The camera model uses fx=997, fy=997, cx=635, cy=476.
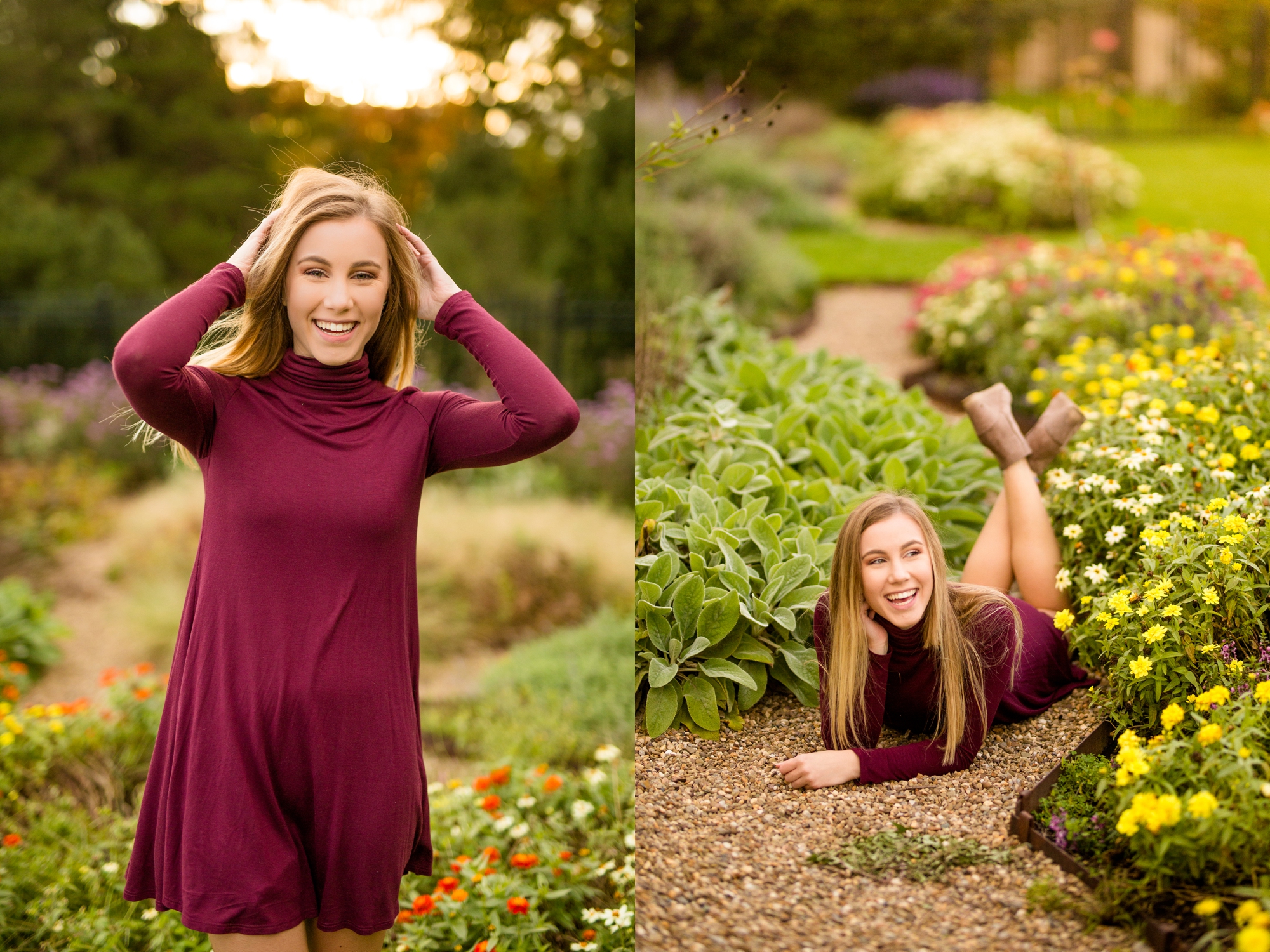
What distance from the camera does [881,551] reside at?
2281 millimetres

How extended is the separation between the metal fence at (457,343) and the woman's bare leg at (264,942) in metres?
5.98

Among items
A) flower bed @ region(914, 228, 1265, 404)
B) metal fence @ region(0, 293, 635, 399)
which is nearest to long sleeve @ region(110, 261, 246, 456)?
flower bed @ region(914, 228, 1265, 404)

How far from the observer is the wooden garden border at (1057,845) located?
5.63ft

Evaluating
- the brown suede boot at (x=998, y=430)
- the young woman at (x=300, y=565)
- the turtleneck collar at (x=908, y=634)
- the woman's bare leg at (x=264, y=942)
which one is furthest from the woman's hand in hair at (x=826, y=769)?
the brown suede boot at (x=998, y=430)

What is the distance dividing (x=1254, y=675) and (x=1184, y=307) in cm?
358

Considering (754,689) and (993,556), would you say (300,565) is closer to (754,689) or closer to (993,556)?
(754,689)

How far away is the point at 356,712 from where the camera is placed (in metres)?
1.74

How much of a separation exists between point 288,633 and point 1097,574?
2147 millimetres

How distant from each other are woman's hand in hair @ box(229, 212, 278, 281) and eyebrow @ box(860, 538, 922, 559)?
1.43 meters

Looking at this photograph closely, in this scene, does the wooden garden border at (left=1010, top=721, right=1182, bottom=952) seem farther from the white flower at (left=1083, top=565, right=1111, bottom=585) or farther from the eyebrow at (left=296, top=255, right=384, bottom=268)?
the eyebrow at (left=296, top=255, right=384, bottom=268)

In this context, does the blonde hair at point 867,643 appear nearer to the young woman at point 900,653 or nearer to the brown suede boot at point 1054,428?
the young woman at point 900,653

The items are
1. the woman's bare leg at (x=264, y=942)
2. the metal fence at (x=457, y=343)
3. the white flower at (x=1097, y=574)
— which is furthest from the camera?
the metal fence at (x=457, y=343)

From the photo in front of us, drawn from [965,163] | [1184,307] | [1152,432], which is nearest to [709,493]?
[1152,432]

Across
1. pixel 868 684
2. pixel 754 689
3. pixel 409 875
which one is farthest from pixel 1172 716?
pixel 409 875
